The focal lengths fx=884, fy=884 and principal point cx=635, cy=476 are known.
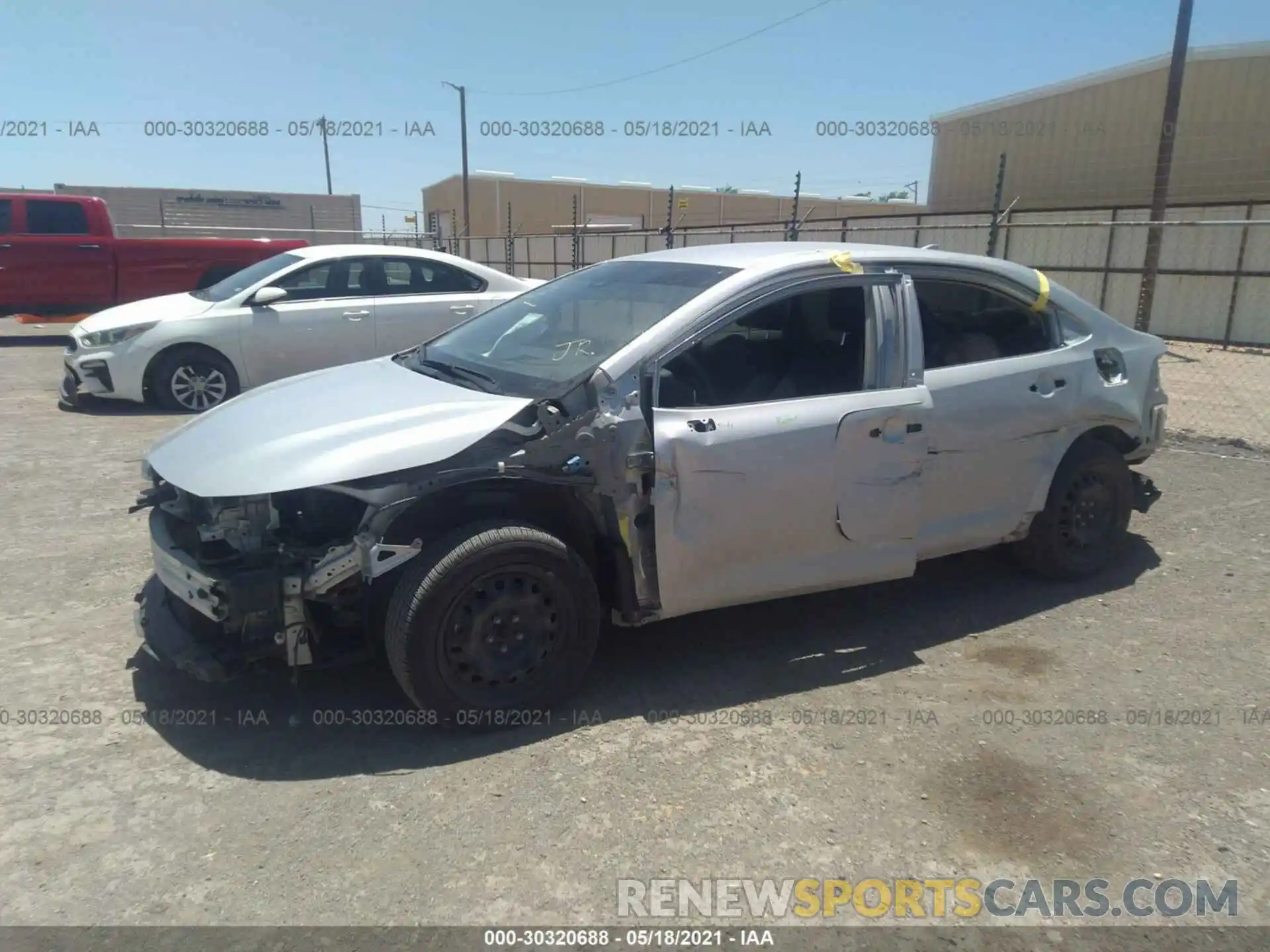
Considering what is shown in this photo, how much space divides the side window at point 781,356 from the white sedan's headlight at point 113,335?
21.7 feet

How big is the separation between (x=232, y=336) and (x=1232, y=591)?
7982 millimetres

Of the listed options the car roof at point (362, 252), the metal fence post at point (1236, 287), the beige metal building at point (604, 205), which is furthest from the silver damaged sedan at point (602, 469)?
the beige metal building at point (604, 205)

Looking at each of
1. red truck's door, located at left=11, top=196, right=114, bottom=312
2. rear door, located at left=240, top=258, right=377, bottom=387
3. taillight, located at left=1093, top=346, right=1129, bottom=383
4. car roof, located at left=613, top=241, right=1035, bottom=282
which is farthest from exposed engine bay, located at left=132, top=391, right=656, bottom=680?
red truck's door, located at left=11, top=196, right=114, bottom=312

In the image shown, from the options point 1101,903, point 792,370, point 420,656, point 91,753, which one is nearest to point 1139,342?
point 792,370

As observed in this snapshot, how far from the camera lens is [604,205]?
46.3 metres

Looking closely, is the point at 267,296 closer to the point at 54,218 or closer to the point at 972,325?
the point at 972,325

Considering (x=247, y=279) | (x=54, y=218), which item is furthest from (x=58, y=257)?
(x=247, y=279)

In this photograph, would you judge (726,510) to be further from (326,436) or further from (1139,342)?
(1139,342)

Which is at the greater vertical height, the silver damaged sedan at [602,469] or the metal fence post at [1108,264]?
the metal fence post at [1108,264]

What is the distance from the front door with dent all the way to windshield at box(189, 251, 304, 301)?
6.23 m

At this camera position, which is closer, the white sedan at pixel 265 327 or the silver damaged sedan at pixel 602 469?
the silver damaged sedan at pixel 602 469

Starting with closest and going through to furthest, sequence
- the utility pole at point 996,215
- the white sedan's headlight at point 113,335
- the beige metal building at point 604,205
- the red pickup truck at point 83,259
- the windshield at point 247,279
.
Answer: the white sedan's headlight at point 113,335
the windshield at point 247,279
the utility pole at point 996,215
the red pickup truck at point 83,259
the beige metal building at point 604,205

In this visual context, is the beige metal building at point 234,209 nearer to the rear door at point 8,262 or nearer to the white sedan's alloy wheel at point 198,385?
the rear door at point 8,262

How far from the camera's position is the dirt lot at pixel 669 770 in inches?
101
